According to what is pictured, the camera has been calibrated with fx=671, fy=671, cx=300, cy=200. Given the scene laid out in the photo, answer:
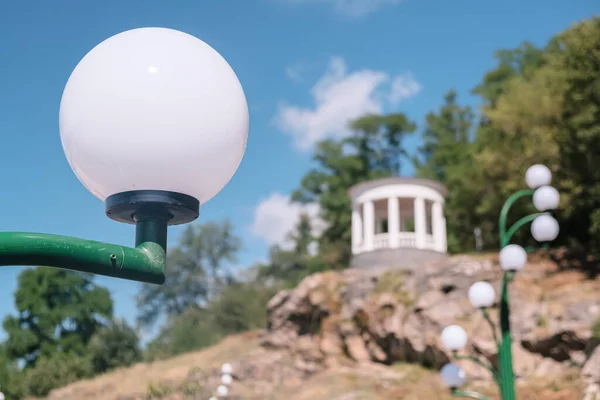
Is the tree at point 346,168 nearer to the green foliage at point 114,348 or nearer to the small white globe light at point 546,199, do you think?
the green foliage at point 114,348

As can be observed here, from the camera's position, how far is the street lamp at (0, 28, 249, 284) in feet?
5.24

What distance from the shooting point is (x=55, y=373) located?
35094mm

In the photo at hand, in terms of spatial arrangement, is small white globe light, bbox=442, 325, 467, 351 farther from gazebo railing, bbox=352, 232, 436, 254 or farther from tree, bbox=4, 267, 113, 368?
tree, bbox=4, 267, 113, 368

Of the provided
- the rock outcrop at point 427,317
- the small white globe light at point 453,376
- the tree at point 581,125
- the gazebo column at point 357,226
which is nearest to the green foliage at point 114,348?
the rock outcrop at point 427,317

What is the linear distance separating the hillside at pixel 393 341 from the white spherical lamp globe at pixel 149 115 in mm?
14546

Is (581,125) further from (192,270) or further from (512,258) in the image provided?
(192,270)

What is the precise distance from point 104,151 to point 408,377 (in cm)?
1794

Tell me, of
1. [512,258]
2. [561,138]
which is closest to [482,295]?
[512,258]

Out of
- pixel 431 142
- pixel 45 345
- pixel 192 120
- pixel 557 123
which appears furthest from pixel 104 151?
pixel 45 345

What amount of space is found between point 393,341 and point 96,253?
19.7 m

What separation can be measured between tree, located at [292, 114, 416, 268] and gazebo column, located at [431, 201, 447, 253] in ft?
27.1

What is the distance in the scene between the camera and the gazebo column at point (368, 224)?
2486 centimetres

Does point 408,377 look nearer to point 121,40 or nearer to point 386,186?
point 386,186

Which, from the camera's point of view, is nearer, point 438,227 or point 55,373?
point 438,227
